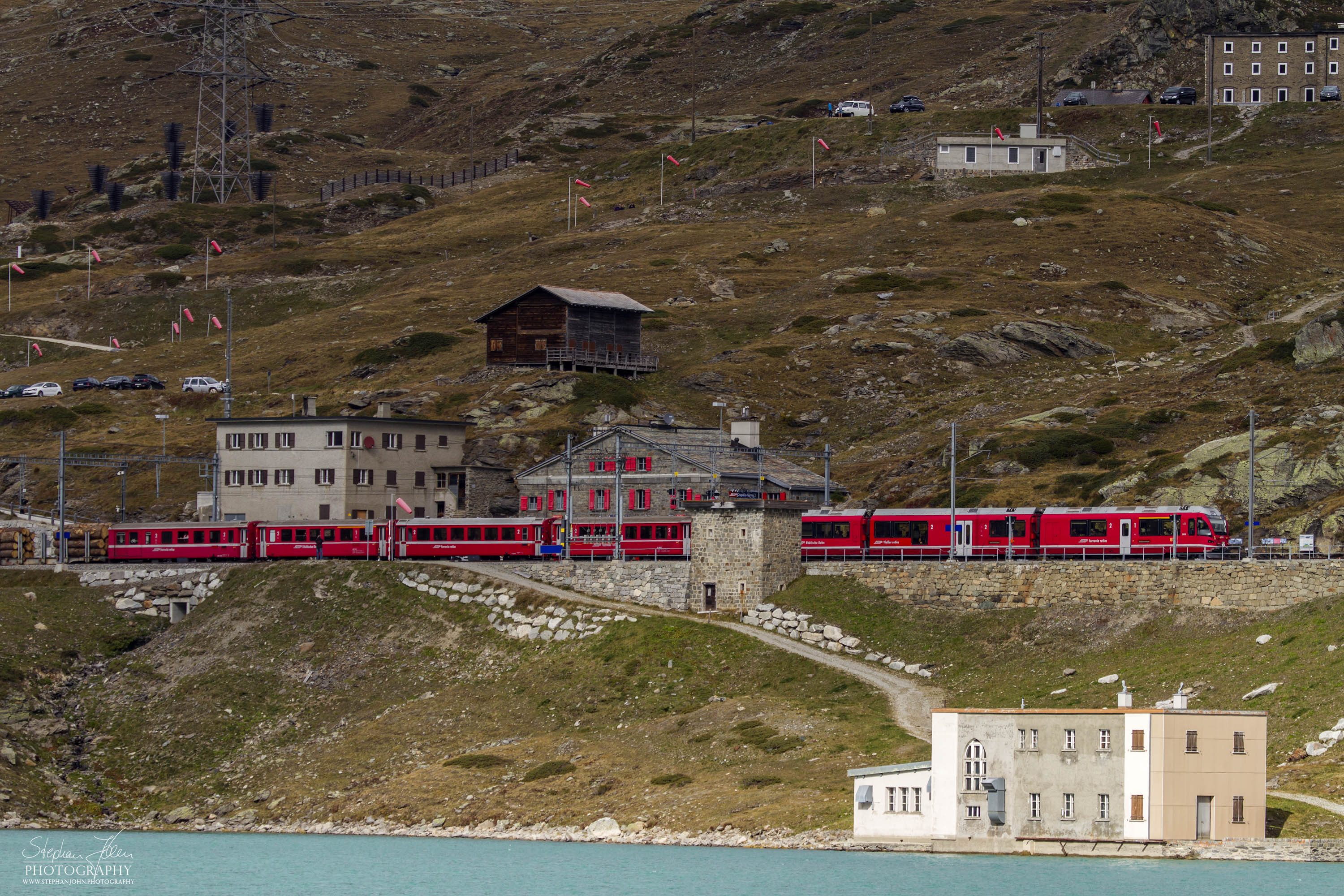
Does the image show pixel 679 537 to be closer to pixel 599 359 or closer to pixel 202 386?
pixel 599 359

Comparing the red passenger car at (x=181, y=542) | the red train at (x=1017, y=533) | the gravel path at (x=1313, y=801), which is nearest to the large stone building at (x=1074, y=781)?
the gravel path at (x=1313, y=801)

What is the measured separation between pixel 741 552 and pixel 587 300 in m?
67.8

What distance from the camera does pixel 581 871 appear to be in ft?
225

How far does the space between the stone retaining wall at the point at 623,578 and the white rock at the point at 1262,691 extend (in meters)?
31.0

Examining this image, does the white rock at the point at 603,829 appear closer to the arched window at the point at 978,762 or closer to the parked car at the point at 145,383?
the arched window at the point at 978,762

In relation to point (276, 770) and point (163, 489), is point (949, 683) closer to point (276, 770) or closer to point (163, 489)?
point (276, 770)

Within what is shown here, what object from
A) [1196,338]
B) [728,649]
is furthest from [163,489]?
[1196,338]

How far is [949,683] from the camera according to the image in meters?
79.8

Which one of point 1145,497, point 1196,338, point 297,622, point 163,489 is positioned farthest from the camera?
point 1196,338

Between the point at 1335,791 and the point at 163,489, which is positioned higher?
the point at 163,489

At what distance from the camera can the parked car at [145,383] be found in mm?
165625

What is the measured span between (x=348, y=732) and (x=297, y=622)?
11063 mm

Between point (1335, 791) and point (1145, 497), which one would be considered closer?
point (1335, 791)

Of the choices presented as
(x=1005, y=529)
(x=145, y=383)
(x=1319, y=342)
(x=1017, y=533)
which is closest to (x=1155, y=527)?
(x=1017, y=533)
